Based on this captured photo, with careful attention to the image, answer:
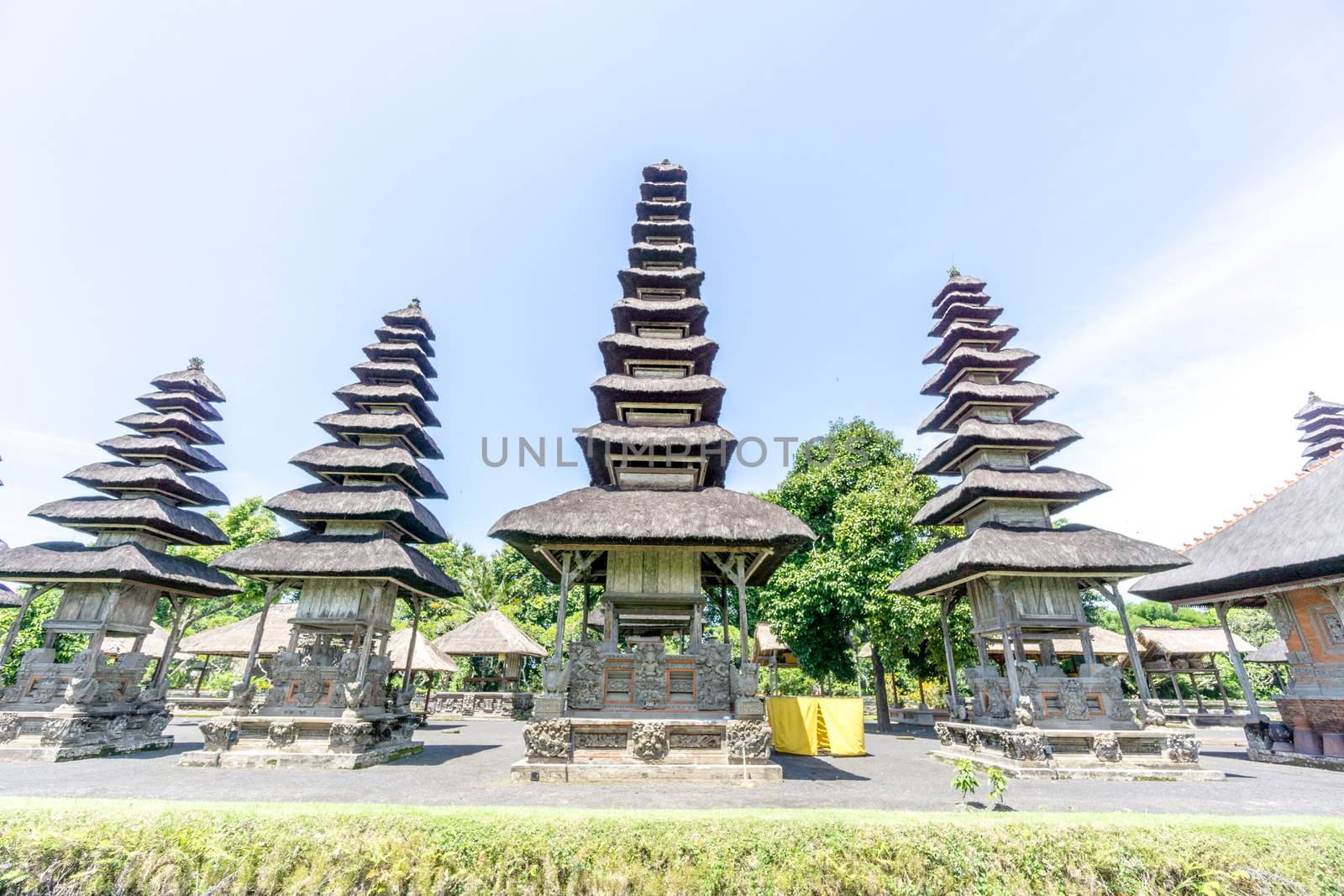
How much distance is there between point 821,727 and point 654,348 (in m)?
11.6

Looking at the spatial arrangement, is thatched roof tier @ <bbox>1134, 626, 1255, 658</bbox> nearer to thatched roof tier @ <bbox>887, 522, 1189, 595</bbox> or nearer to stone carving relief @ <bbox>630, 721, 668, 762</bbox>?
thatched roof tier @ <bbox>887, 522, 1189, 595</bbox>

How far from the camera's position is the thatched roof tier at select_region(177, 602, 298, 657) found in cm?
2452

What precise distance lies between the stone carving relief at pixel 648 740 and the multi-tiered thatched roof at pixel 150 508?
13654mm

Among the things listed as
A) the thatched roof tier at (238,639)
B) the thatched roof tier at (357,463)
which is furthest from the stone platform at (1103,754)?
the thatched roof tier at (238,639)

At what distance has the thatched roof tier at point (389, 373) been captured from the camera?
17.4 metres

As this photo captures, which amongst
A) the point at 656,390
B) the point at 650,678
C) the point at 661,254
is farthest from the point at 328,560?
the point at 661,254

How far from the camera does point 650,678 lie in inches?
452

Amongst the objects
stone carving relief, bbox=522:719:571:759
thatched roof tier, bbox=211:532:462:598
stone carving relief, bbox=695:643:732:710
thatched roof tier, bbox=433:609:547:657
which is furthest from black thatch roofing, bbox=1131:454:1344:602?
thatched roof tier, bbox=433:609:547:657

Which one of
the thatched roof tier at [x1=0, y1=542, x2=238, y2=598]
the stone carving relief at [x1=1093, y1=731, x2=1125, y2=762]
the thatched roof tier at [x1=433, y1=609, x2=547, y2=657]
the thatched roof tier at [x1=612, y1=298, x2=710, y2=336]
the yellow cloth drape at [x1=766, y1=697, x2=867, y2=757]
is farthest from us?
the thatched roof tier at [x1=433, y1=609, x2=547, y2=657]

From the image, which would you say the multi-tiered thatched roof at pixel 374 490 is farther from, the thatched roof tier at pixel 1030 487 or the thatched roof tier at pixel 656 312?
the thatched roof tier at pixel 1030 487

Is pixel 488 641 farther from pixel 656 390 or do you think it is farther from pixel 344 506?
pixel 656 390

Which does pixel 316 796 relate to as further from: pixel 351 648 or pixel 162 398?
pixel 162 398

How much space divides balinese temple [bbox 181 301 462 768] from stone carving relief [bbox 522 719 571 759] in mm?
A: 4675

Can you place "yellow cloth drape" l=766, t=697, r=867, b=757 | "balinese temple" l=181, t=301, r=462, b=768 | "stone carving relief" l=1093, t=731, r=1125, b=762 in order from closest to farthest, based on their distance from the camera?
1. "stone carving relief" l=1093, t=731, r=1125, b=762
2. "balinese temple" l=181, t=301, r=462, b=768
3. "yellow cloth drape" l=766, t=697, r=867, b=757
